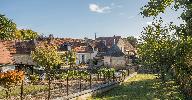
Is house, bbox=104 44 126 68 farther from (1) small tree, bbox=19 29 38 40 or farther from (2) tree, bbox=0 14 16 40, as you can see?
(1) small tree, bbox=19 29 38 40

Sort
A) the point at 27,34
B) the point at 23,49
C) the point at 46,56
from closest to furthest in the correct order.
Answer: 1. the point at 46,56
2. the point at 23,49
3. the point at 27,34

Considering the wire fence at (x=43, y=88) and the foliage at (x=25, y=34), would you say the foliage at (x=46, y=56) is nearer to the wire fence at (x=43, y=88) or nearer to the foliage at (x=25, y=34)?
the wire fence at (x=43, y=88)

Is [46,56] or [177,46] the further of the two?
[46,56]

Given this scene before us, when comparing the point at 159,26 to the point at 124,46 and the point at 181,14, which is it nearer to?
the point at 181,14

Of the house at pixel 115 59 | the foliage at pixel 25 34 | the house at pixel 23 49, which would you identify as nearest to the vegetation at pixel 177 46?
the house at pixel 23 49

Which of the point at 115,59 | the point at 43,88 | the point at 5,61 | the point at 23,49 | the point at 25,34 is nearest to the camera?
the point at 43,88

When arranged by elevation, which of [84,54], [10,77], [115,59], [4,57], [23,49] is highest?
[23,49]

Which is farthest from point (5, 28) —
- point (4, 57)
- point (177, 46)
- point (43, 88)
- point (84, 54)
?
point (177, 46)

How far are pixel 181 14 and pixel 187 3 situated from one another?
2655mm

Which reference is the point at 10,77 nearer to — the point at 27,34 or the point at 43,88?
the point at 43,88

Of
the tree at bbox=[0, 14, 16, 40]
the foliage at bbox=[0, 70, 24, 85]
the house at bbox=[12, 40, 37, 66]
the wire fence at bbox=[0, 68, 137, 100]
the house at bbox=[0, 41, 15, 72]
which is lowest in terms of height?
the wire fence at bbox=[0, 68, 137, 100]

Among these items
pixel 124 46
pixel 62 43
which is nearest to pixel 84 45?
pixel 62 43

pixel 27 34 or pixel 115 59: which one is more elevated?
pixel 27 34

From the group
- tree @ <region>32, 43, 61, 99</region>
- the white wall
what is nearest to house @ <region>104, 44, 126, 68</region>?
the white wall
